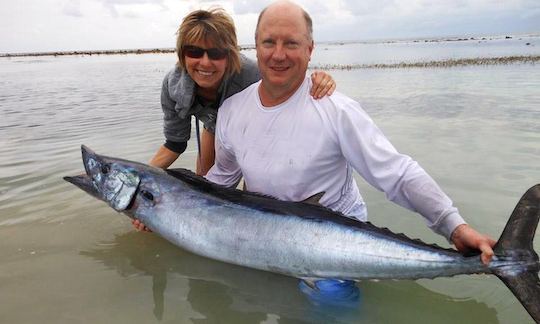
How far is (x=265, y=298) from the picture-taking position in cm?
353

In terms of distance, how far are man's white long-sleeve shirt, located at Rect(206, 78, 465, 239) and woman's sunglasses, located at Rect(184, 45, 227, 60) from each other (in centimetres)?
54

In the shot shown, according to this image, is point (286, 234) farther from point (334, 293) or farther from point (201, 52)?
point (201, 52)

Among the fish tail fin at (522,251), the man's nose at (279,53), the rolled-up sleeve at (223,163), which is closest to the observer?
the fish tail fin at (522,251)

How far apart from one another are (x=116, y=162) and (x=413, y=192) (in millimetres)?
2281

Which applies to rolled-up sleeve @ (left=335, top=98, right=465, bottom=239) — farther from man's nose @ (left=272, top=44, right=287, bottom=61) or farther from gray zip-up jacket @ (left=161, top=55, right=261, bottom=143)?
gray zip-up jacket @ (left=161, top=55, right=261, bottom=143)

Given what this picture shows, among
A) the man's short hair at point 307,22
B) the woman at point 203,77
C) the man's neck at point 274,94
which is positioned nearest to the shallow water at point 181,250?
the woman at point 203,77

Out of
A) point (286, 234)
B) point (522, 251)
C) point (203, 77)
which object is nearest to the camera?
point (522, 251)

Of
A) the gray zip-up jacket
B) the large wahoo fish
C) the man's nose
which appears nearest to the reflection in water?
the large wahoo fish

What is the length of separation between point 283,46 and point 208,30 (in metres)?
1.06

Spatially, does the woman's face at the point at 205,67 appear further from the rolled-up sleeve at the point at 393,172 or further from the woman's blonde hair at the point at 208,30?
the rolled-up sleeve at the point at 393,172

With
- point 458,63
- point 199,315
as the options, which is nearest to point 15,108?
point 199,315

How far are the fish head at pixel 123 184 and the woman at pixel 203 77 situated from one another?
0.73 ft

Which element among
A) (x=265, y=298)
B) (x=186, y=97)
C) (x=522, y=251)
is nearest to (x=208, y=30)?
(x=186, y=97)

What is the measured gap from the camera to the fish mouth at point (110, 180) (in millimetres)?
3484
